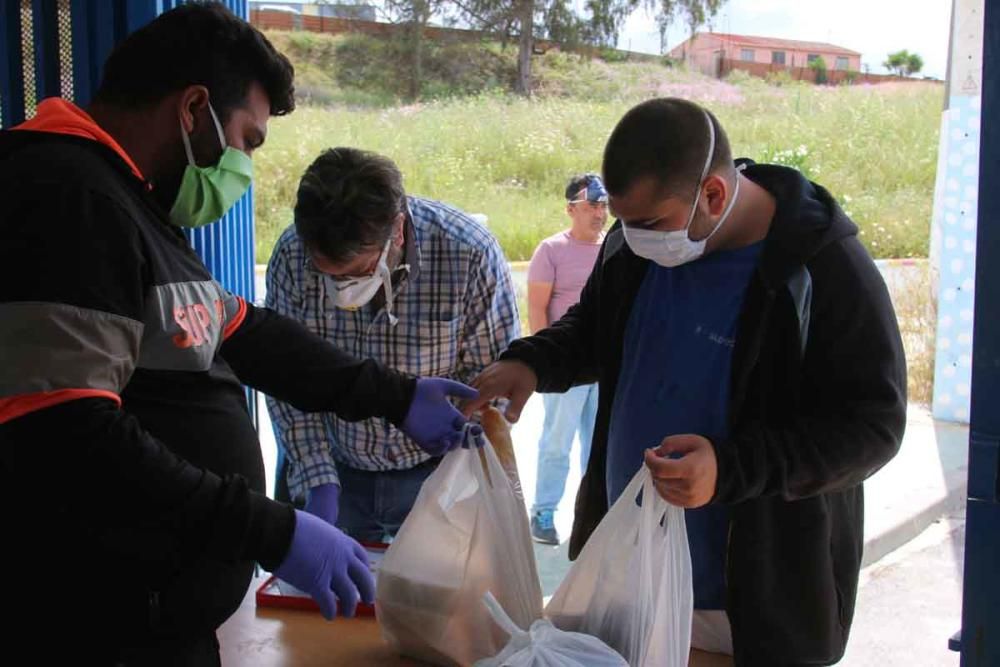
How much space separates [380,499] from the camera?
234 cm

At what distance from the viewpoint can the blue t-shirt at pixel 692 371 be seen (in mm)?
1686

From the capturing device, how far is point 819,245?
1.56m

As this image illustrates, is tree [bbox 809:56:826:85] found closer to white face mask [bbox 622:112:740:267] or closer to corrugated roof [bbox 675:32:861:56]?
corrugated roof [bbox 675:32:861:56]

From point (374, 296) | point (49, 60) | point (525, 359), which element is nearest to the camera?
point (525, 359)

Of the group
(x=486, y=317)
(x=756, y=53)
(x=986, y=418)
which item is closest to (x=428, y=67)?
(x=756, y=53)

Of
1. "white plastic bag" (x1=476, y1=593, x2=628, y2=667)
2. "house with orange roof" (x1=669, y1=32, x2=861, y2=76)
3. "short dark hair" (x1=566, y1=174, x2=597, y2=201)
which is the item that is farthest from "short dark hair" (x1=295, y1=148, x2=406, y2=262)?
"house with orange roof" (x1=669, y1=32, x2=861, y2=76)

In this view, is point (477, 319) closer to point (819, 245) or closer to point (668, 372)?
point (668, 372)

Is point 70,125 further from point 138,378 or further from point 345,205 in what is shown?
point 345,205

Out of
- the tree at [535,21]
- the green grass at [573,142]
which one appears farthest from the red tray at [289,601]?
the tree at [535,21]

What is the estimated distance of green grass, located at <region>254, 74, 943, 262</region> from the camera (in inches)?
485

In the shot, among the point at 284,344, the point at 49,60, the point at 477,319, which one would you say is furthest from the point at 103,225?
the point at 49,60

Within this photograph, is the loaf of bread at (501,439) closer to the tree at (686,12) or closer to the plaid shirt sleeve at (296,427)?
the plaid shirt sleeve at (296,427)

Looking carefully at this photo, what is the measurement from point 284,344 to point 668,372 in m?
0.65

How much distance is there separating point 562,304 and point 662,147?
310 cm
